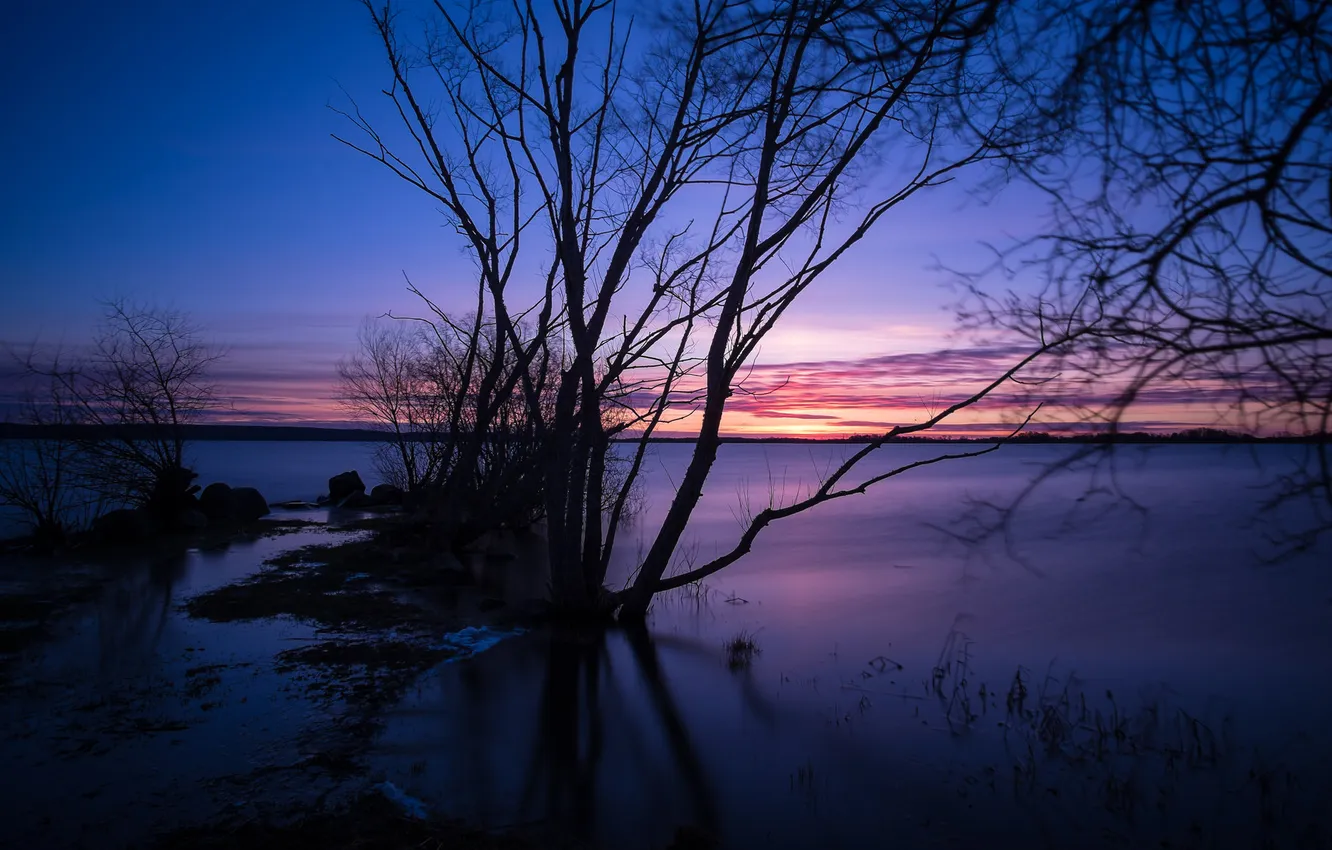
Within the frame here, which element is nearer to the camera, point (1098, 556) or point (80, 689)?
Answer: point (80, 689)

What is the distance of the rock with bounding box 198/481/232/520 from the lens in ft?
67.4

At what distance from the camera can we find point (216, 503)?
20703 millimetres

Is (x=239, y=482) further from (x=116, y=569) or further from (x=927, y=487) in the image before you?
(x=927, y=487)

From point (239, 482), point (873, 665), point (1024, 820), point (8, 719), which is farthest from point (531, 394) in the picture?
point (239, 482)

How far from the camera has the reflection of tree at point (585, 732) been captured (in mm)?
5613

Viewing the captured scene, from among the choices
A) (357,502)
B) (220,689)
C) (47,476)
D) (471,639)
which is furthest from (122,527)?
(220,689)

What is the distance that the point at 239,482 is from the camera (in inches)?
1528

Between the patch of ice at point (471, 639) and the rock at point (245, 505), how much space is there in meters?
14.0

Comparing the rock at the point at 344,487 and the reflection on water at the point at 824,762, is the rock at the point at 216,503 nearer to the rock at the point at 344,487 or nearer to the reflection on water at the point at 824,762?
the rock at the point at 344,487

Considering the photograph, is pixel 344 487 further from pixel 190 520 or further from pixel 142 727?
pixel 142 727

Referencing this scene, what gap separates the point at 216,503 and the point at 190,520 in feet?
6.66

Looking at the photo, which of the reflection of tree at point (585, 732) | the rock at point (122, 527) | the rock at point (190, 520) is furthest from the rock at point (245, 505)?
the reflection of tree at point (585, 732)

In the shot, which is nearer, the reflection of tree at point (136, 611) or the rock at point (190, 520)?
the reflection of tree at point (136, 611)

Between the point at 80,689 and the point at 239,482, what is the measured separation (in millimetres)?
35824
